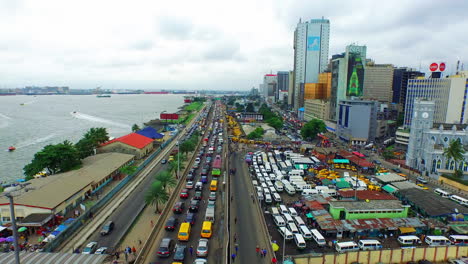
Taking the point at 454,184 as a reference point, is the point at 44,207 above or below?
above

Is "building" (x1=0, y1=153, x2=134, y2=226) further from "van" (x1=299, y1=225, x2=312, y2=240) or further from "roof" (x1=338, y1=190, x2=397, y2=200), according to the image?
"roof" (x1=338, y1=190, x2=397, y2=200)

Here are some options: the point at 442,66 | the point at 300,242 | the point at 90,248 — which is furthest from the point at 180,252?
the point at 442,66

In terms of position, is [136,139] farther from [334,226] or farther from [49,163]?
[334,226]

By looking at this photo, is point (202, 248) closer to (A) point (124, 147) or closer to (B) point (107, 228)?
(B) point (107, 228)

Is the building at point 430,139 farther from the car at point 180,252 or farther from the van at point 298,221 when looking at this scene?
the car at point 180,252

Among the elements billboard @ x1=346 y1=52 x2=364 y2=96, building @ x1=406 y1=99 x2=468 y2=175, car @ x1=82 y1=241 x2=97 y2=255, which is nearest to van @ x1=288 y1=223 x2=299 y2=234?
car @ x1=82 y1=241 x2=97 y2=255

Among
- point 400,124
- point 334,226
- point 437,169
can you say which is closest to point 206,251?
point 334,226

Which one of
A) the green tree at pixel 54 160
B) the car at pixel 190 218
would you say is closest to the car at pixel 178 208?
the car at pixel 190 218
